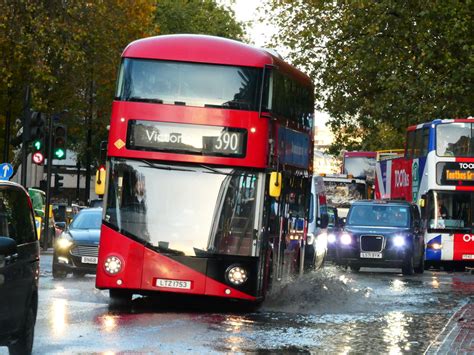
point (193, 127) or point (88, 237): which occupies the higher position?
point (193, 127)

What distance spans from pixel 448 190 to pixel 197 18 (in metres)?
47.7

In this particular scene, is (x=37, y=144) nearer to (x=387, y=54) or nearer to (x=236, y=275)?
(x=236, y=275)

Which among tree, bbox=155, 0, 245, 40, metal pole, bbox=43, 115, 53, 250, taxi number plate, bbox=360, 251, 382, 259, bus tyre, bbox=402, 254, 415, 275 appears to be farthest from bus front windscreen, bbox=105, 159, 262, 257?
tree, bbox=155, 0, 245, 40

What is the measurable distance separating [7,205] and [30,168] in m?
71.8

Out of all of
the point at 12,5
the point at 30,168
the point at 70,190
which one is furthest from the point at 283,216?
the point at 70,190

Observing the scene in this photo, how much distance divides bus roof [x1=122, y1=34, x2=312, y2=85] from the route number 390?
1045mm

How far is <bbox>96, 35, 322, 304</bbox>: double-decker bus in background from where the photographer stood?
18234mm

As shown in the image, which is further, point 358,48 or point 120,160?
point 358,48

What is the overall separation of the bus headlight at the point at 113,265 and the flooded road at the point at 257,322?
52 centimetres

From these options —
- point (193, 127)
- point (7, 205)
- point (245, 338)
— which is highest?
point (193, 127)

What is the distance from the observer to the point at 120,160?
18500 millimetres

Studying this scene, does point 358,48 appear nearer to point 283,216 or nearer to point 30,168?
point 283,216

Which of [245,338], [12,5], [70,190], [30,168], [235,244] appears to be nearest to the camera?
[245,338]

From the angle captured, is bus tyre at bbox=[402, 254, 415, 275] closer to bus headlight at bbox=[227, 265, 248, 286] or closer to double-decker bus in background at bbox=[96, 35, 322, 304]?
double-decker bus in background at bbox=[96, 35, 322, 304]
